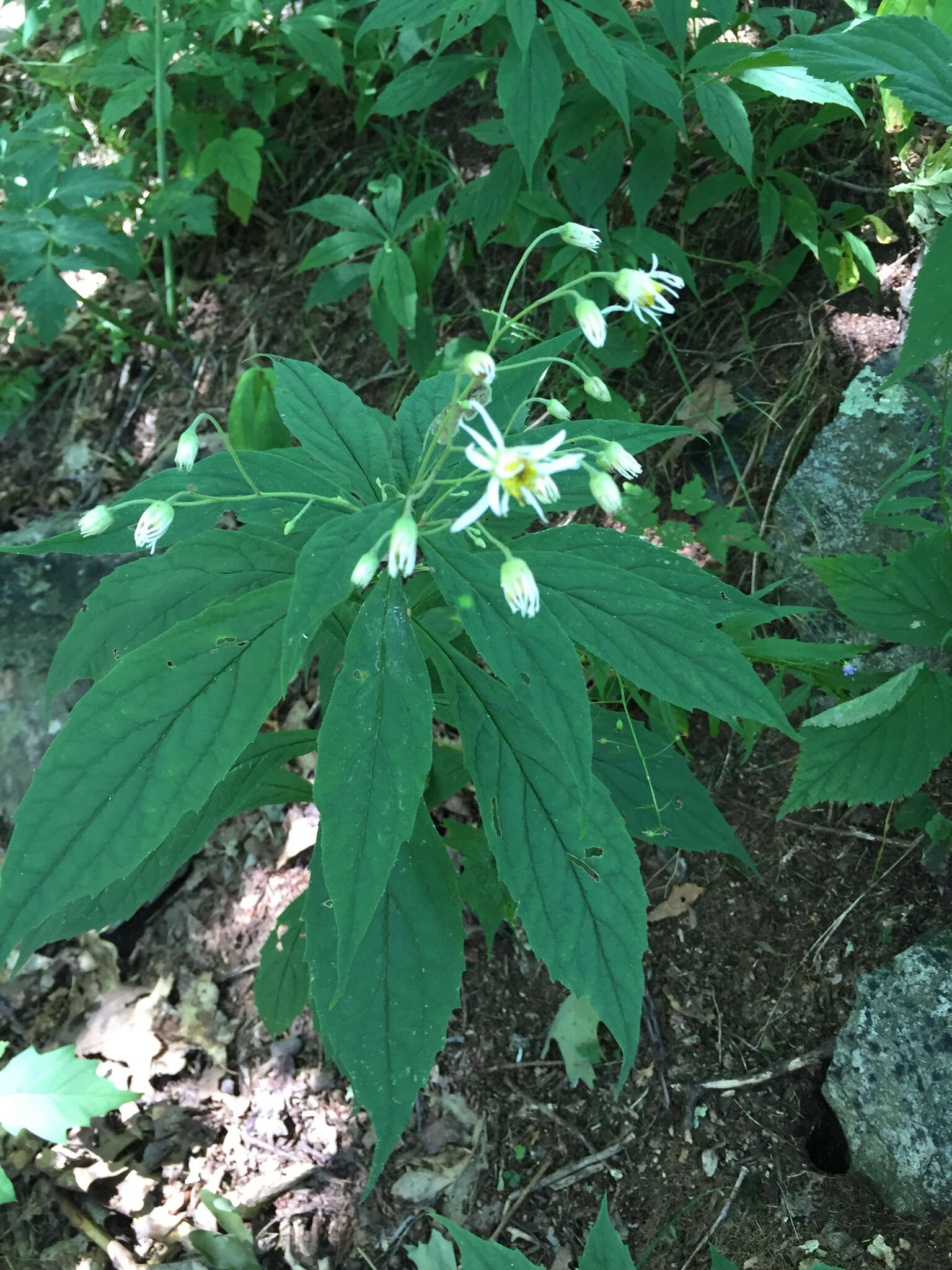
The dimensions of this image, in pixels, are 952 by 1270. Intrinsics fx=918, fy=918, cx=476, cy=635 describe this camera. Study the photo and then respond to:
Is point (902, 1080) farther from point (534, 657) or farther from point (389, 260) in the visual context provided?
point (389, 260)

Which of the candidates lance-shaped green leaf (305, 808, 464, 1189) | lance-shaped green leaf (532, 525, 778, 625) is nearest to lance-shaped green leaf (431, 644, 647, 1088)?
lance-shaped green leaf (305, 808, 464, 1189)

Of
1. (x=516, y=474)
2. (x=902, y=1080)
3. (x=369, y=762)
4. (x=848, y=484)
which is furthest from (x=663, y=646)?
(x=848, y=484)

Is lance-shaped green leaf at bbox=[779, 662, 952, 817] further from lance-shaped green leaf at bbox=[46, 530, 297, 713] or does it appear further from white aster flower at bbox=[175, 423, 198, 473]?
white aster flower at bbox=[175, 423, 198, 473]

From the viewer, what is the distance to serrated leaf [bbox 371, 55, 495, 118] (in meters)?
3.08

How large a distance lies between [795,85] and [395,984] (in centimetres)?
261

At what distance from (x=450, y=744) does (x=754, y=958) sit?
1.07 m

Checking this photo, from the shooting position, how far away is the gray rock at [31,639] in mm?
3465

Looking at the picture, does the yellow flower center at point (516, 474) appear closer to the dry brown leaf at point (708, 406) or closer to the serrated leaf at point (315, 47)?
the dry brown leaf at point (708, 406)

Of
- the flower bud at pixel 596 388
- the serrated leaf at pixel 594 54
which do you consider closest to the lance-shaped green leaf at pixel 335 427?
the flower bud at pixel 596 388

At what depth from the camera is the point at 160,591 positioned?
1.87 metres

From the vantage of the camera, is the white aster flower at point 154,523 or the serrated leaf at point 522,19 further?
the serrated leaf at point 522,19

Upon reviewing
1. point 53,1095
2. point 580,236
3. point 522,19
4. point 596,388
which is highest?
point 522,19

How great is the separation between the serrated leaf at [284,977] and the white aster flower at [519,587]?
1312mm

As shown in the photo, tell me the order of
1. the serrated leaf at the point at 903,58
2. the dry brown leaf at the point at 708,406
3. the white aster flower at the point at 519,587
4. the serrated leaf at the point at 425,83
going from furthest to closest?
the dry brown leaf at the point at 708,406, the serrated leaf at the point at 425,83, the serrated leaf at the point at 903,58, the white aster flower at the point at 519,587
